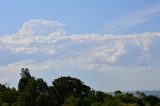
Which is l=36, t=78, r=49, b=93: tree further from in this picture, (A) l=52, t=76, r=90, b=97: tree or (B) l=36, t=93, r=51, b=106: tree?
(B) l=36, t=93, r=51, b=106: tree

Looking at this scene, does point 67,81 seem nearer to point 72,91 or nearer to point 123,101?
point 72,91

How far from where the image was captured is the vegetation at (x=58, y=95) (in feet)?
336

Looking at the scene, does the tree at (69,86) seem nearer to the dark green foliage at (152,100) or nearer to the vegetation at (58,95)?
the vegetation at (58,95)

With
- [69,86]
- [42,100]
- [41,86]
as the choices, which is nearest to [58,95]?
[41,86]

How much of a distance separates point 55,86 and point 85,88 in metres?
10.2

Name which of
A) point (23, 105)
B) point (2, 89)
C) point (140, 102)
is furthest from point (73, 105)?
point (2, 89)

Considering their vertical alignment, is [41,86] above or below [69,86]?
below

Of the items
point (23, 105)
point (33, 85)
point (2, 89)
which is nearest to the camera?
point (23, 105)

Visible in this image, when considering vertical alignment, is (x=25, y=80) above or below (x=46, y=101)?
above

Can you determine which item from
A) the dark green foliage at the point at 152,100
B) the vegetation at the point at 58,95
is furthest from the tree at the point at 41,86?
the dark green foliage at the point at 152,100

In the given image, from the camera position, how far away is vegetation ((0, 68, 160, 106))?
102 m

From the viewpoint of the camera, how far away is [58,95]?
114 meters

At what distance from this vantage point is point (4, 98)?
110 meters

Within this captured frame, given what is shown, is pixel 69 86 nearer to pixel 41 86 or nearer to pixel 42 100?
pixel 41 86
